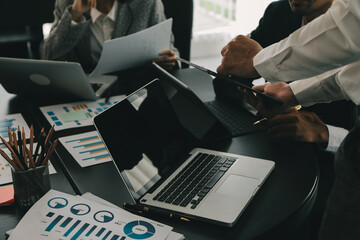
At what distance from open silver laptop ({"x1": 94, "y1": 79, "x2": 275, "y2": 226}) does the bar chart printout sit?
0.09m

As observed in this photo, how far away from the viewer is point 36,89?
4.88 feet

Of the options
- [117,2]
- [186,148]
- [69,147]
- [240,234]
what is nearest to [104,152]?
[69,147]

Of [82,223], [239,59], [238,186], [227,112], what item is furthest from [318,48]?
[82,223]

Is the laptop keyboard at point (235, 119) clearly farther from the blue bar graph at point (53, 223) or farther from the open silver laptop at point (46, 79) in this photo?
the blue bar graph at point (53, 223)

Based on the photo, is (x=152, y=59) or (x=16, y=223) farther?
(x=152, y=59)

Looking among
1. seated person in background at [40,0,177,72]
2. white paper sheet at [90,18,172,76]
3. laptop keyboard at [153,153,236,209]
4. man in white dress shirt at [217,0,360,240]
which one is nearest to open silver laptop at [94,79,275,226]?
laptop keyboard at [153,153,236,209]

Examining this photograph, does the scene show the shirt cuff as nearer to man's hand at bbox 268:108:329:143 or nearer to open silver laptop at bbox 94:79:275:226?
man's hand at bbox 268:108:329:143

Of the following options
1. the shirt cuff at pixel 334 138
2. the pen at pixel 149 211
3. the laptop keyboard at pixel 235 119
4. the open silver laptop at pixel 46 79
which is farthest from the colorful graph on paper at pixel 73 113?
the shirt cuff at pixel 334 138

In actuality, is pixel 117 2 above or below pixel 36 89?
above

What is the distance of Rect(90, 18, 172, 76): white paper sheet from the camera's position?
145 cm

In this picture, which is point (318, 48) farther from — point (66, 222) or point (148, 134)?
point (66, 222)

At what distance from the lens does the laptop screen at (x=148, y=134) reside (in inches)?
36.6

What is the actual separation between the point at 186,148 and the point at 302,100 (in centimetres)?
44

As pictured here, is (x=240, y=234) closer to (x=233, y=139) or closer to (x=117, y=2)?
(x=233, y=139)
